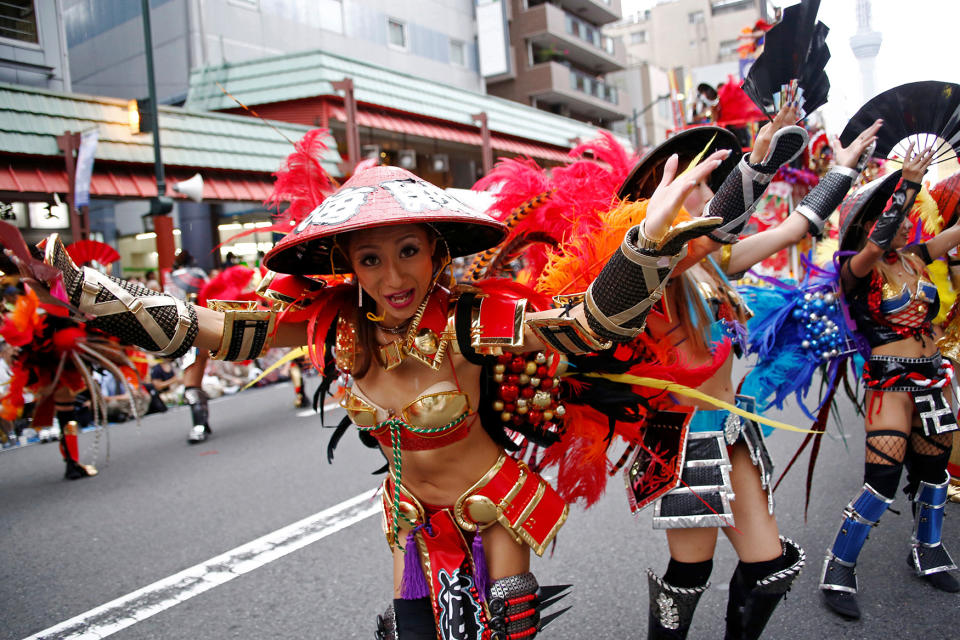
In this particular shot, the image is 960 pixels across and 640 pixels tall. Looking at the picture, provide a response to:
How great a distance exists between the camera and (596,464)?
8.20 ft

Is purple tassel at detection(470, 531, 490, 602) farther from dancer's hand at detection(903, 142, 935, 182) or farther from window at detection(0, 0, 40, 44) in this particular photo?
window at detection(0, 0, 40, 44)

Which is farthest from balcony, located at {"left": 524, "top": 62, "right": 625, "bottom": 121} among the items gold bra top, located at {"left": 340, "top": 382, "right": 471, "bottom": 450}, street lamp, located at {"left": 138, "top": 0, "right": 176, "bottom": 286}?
gold bra top, located at {"left": 340, "top": 382, "right": 471, "bottom": 450}

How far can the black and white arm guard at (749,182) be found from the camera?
2299 mm

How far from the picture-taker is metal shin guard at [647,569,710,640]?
7.86 ft

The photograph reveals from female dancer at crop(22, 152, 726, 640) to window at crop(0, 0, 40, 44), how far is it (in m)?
12.8

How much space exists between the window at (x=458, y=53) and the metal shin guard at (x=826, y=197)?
76.0 feet

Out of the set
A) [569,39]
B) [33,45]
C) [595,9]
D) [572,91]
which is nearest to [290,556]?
[33,45]

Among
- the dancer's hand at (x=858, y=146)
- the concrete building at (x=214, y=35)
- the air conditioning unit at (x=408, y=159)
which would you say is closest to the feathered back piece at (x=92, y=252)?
the dancer's hand at (x=858, y=146)

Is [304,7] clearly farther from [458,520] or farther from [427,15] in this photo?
[458,520]

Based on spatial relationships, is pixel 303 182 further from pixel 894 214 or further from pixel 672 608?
pixel 894 214

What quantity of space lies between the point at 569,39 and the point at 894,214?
30.5 m

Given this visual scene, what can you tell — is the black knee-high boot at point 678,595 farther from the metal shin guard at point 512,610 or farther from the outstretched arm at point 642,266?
the outstretched arm at point 642,266

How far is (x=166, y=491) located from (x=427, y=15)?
20.9 meters

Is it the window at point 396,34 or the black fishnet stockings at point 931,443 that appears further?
the window at point 396,34
